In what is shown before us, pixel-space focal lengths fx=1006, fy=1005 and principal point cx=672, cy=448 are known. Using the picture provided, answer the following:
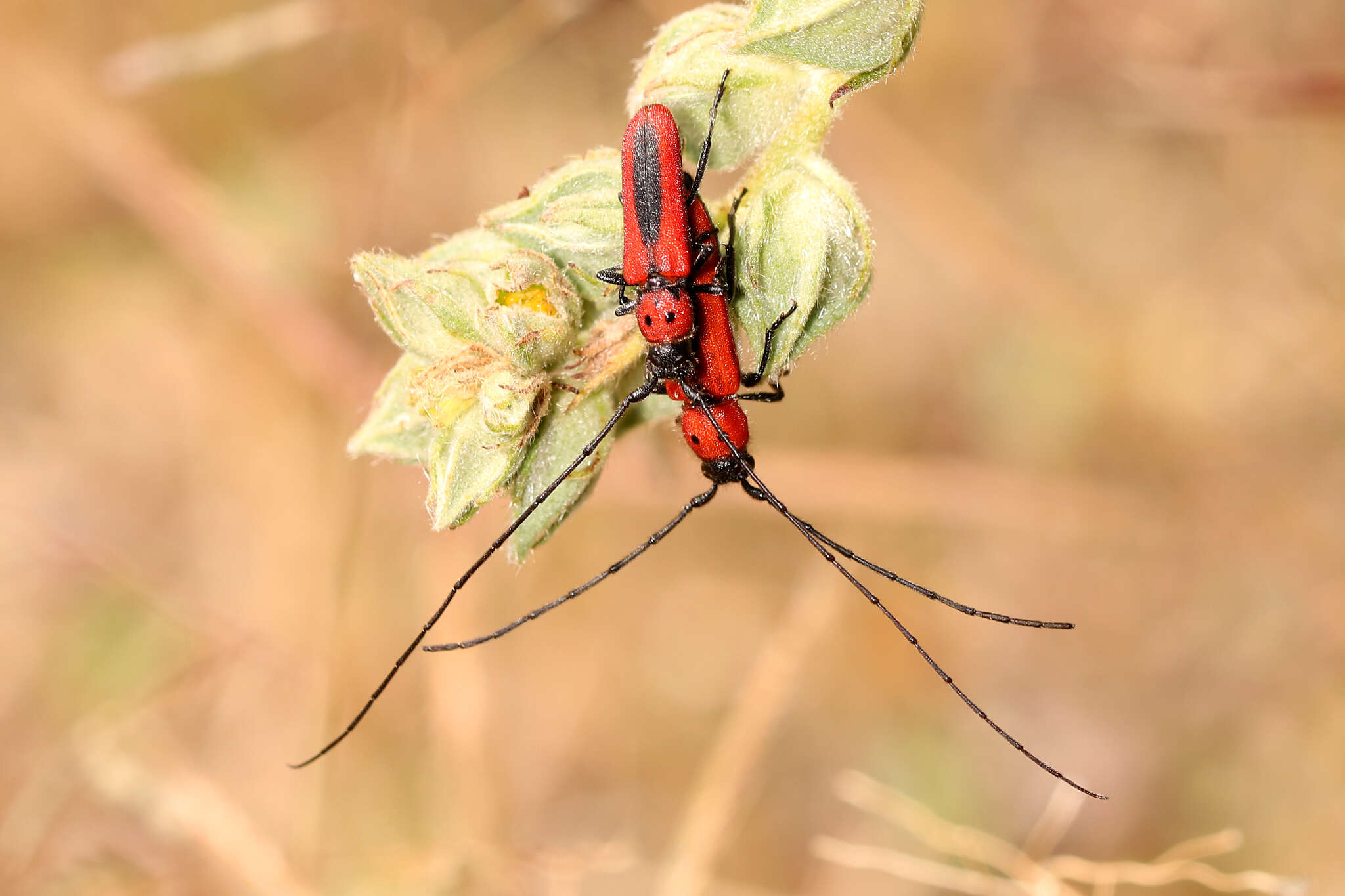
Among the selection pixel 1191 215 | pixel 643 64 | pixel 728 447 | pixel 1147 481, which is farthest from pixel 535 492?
pixel 1191 215

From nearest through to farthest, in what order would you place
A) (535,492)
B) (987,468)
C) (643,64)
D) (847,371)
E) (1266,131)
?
(535,492) → (643,64) → (1266,131) → (987,468) → (847,371)

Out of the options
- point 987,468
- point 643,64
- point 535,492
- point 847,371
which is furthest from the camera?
point 847,371

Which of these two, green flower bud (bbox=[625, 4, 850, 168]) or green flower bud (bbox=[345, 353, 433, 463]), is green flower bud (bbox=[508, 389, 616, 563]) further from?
green flower bud (bbox=[625, 4, 850, 168])

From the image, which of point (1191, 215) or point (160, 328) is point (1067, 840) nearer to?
point (1191, 215)

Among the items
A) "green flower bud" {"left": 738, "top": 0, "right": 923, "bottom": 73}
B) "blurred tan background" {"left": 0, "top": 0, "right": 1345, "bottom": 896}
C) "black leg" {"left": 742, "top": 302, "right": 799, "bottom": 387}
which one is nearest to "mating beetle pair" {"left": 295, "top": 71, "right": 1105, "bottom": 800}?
"black leg" {"left": 742, "top": 302, "right": 799, "bottom": 387}

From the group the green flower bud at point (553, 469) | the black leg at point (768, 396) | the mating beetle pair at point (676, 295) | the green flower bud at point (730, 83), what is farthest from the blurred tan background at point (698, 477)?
the green flower bud at point (730, 83)

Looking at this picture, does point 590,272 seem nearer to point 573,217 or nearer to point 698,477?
point 573,217

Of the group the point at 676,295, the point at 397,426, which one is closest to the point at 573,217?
the point at 676,295
